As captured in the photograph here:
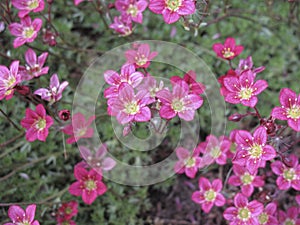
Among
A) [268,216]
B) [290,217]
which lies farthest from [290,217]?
[268,216]

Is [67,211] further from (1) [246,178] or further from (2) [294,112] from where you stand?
(2) [294,112]

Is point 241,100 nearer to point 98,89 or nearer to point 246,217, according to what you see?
point 246,217

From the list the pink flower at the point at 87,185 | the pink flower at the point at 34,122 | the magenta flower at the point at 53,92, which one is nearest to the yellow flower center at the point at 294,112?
the pink flower at the point at 87,185

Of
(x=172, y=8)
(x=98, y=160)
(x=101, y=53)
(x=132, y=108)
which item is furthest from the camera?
(x=101, y=53)

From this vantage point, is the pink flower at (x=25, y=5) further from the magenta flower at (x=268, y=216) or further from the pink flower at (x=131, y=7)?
the magenta flower at (x=268, y=216)

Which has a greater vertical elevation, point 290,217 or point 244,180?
point 244,180

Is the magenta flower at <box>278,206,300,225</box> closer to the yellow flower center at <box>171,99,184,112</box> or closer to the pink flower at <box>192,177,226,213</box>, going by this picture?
the pink flower at <box>192,177,226,213</box>

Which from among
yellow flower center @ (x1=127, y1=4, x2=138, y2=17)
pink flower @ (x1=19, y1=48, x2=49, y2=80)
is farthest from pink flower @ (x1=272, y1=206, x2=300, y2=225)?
pink flower @ (x1=19, y1=48, x2=49, y2=80)
